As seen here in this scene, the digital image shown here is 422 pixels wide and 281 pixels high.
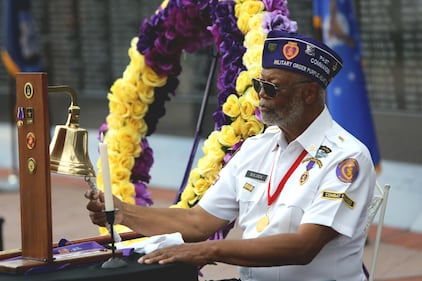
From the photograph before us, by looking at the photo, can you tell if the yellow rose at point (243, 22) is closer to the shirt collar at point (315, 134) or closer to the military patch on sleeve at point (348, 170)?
the shirt collar at point (315, 134)

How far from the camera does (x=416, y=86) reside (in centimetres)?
1049

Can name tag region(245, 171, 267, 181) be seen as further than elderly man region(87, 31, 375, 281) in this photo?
Yes

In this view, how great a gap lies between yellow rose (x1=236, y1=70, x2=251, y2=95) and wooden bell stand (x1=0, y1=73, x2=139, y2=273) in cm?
156

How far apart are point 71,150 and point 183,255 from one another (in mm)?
612

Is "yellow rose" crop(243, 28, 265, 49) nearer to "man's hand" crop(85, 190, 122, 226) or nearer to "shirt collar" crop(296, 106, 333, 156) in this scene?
"shirt collar" crop(296, 106, 333, 156)

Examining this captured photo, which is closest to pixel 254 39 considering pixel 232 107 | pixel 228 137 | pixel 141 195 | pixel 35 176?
pixel 232 107

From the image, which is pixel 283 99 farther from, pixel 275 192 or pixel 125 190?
pixel 125 190

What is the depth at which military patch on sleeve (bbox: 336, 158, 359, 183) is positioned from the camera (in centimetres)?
359

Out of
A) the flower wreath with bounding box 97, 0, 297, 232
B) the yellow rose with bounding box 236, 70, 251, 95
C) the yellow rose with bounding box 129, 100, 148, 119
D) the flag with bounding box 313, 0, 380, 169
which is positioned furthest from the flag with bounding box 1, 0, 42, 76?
the yellow rose with bounding box 236, 70, 251, 95

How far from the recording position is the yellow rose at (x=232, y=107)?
5035 millimetres

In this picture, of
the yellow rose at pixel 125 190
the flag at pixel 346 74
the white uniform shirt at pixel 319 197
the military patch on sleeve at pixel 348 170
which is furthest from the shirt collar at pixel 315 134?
the flag at pixel 346 74

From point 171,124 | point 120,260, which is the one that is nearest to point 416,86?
point 171,124

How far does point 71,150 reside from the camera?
144 inches

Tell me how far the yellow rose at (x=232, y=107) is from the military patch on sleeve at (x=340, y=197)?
1.52 metres
